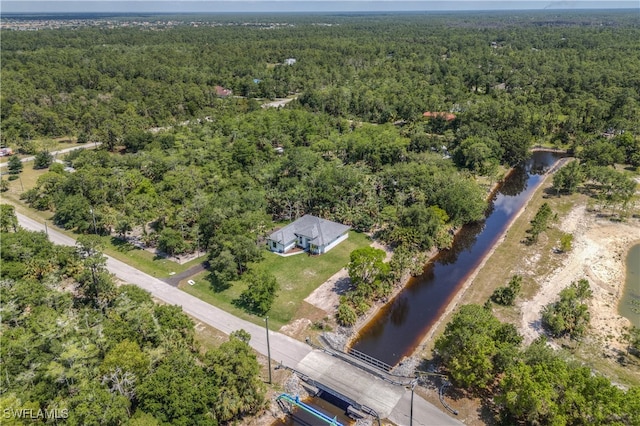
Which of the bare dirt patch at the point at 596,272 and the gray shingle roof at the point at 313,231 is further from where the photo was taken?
the gray shingle roof at the point at 313,231

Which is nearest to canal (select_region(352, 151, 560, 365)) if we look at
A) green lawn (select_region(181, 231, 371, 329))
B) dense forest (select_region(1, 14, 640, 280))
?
dense forest (select_region(1, 14, 640, 280))

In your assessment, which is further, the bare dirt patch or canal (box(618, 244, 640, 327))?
canal (box(618, 244, 640, 327))

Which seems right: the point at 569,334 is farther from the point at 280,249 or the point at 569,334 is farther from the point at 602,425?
the point at 280,249

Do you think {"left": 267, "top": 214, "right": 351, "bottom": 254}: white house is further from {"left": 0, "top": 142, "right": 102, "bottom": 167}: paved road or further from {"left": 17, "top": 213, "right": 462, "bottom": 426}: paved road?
{"left": 0, "top": 142, "right": 102, "bottom": 167}: paved road

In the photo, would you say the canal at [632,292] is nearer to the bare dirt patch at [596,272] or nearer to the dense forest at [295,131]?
the bare dirt patch at [596,272]

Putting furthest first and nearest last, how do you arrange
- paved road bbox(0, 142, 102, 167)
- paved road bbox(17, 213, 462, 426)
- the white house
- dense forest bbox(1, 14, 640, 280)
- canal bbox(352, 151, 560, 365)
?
paved road bbox(0, 142, 102, 167) → dense forest bbox(1, 14, 640, 280) → the white house → canal bbox(352, 151, 560, 365) → paved road bbox(17, 213, 462, 426)

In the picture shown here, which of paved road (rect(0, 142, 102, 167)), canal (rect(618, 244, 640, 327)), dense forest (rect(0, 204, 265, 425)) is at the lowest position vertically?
canal (rect(618, 244, 640, 327))

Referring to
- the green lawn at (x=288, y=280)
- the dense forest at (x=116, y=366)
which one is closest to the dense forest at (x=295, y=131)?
the green lawn at (x=288, y=280)

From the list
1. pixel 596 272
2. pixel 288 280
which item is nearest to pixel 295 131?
pixel 288 280
